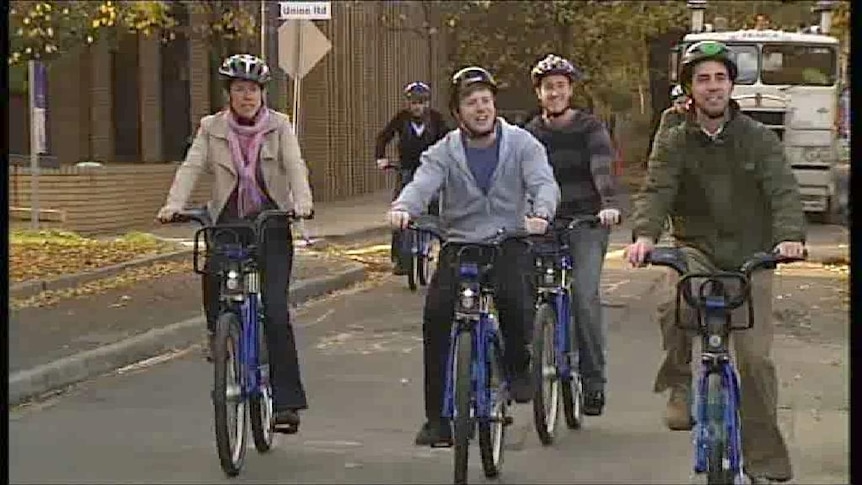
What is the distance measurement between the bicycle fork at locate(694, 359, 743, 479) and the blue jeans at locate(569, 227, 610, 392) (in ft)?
6.86

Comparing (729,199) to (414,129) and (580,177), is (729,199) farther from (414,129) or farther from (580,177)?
(414,129)

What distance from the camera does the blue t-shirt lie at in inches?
283

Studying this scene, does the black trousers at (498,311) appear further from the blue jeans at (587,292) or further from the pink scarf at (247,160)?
the pink scarf at (247,160)

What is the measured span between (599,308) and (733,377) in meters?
2.23

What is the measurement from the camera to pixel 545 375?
7707 mm

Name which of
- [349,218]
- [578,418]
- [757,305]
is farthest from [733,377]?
[349,218]

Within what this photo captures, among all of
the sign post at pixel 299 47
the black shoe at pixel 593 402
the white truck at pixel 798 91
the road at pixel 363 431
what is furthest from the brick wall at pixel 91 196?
the black shoe at pixel 593 402

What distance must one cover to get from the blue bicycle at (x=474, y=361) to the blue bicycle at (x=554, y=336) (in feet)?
1.64

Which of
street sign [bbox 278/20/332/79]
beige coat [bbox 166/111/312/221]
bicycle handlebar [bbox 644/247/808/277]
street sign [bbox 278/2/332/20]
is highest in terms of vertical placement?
street sign [bbox 278/2/332/20]

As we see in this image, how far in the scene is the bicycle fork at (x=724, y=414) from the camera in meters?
6.07

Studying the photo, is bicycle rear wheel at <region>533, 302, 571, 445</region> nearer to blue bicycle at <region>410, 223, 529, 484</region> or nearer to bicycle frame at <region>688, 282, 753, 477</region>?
blue bicycle at <region>410, 223, 529, 484</region>

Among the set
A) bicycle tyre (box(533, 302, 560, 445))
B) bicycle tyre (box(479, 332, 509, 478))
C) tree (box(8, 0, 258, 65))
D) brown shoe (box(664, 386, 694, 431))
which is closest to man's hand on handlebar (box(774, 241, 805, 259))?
brown shoe (box(664, 386, 694, 431))

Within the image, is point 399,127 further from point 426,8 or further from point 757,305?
point 426,8

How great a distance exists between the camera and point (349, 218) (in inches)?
941
